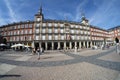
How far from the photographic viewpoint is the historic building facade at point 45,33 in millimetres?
41969

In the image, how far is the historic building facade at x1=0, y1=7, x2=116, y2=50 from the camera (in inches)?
1652

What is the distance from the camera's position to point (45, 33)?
42156 mm

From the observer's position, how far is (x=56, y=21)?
44.4m

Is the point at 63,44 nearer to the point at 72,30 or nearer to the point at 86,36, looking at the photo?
the point at 72,30

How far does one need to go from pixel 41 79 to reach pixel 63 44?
133ft

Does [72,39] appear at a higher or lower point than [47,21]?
lower

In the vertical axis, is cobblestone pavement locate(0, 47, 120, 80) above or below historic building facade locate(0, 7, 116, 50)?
below

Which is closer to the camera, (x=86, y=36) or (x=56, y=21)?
(x=56, y=21)

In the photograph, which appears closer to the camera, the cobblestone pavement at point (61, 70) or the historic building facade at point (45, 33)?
the cobblestone pavement at point (61, 70)

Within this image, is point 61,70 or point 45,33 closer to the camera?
point 61,70

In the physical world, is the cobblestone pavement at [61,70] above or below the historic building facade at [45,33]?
below

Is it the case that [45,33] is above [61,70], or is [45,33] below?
above

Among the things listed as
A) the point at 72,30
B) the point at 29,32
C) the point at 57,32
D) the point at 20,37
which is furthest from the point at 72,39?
the point at 20,37

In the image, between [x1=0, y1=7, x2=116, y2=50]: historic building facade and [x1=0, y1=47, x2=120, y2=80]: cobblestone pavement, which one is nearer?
[x1=0, y1=47, x2=120, y2=80]: cobblestone pavement
